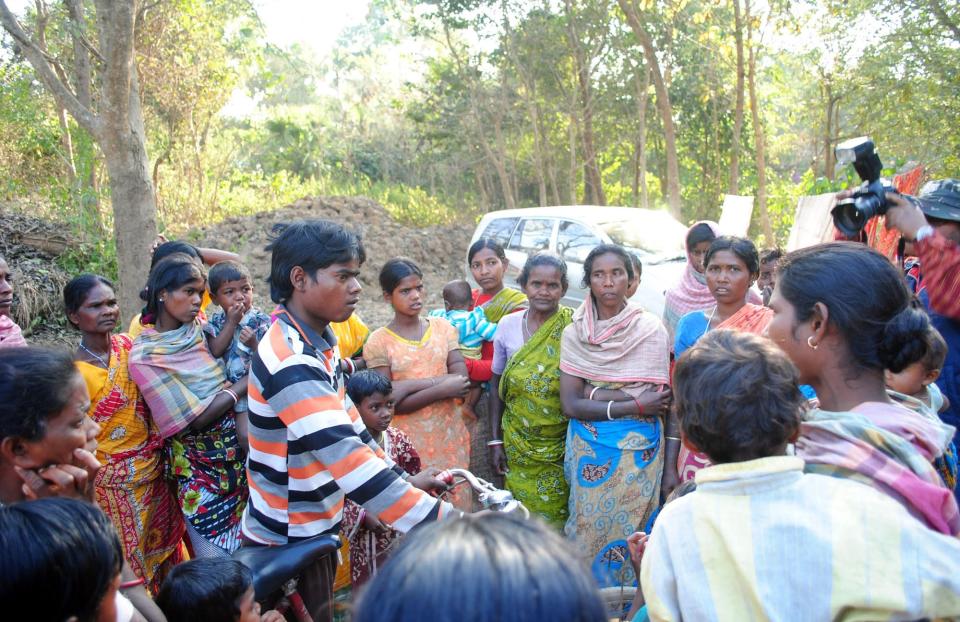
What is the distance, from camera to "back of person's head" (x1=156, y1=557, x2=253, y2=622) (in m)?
2.04

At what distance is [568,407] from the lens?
11.3ft

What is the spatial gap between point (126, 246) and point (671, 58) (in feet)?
46.1

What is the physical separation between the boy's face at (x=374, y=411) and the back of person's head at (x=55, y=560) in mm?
1776

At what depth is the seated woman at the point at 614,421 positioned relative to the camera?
338 cm

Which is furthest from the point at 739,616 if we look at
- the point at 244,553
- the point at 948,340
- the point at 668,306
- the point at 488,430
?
the point at 668,306

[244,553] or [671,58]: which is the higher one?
[671,58]

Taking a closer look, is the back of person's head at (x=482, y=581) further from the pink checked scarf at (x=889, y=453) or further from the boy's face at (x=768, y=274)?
the boy's face at (x=768, y=274)

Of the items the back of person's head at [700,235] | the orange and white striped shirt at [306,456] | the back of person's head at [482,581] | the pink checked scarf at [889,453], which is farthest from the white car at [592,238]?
the back of person's head at [482,581]

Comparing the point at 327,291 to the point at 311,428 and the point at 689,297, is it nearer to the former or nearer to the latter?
the point at 311,428

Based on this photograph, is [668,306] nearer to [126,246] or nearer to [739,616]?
[739,616]

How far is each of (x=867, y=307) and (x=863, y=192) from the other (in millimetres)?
966

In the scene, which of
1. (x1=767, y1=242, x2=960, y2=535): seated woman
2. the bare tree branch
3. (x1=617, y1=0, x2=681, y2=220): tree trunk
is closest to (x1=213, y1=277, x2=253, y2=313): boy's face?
(x1=767, y1=242, x2=960, y2=535): seated woman

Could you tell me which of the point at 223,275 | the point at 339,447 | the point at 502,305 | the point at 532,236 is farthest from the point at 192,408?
the point at 532,236

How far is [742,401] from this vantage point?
1.41 metres
